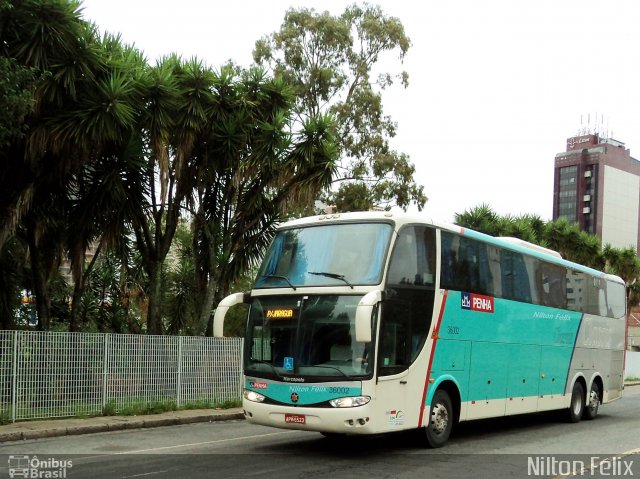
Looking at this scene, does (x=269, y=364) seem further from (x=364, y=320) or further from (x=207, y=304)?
(x=207, y=304)

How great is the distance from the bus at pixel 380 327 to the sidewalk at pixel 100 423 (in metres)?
3.59

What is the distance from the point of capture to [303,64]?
1324 inches

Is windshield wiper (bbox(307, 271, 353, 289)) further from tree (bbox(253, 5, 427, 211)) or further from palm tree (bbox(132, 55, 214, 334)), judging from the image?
tree (bbox(253, 5, 427, 211))

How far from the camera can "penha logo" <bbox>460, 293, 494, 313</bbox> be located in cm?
1237

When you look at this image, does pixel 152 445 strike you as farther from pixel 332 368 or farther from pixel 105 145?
pixel 105 145

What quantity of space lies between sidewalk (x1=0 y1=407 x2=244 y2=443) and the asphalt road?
249mm

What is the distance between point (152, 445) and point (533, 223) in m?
31.6

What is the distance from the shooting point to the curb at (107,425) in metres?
12.1

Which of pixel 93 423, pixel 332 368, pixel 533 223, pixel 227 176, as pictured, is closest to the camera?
pixel 332 368

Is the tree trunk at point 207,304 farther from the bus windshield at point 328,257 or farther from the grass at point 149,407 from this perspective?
the bus windshield at point 328,257

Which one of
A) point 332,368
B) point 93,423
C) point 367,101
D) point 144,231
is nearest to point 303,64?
point 367,101

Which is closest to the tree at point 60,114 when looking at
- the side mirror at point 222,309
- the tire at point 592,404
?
the side mirror at point 222,309

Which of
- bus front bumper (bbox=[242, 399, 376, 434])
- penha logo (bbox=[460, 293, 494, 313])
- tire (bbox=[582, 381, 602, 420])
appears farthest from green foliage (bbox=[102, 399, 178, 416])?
tire (bbox=[582, 381, 602, 420])

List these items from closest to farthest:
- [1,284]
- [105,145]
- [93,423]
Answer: [93,423]
[105,145]
[1,284]
